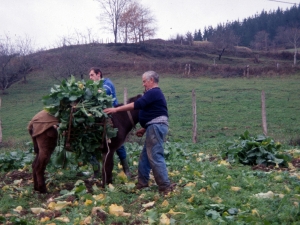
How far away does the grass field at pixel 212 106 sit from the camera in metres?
17.3

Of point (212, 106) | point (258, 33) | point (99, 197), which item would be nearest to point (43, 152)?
point (99, 197)

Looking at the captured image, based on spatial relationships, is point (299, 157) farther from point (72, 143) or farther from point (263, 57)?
point (263, 57)

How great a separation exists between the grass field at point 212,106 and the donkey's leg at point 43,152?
703cm

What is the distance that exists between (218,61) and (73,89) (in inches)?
1846

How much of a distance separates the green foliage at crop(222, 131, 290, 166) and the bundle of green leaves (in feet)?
12.8

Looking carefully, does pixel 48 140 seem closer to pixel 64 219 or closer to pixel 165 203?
pixel 64 219

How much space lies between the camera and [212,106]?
23125mm

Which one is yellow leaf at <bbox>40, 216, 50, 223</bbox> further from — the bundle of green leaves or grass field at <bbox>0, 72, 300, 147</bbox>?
grass field at <bbox>0, 72, 300, 147</bbox>

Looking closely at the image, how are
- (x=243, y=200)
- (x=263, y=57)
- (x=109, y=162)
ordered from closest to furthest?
(x=243, y=200), (x=109, y=162), (x=263, y=57)

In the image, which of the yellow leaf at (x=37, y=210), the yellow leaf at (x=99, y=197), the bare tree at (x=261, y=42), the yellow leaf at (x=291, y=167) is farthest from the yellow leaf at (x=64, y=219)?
the bare tree at (x=261, y=42)

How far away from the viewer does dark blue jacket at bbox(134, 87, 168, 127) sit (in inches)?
246

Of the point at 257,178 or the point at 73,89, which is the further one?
the point at 257,178

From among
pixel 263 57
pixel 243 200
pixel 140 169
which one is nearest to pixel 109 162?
pixel 140 169

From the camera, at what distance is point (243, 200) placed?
562 centimetres
